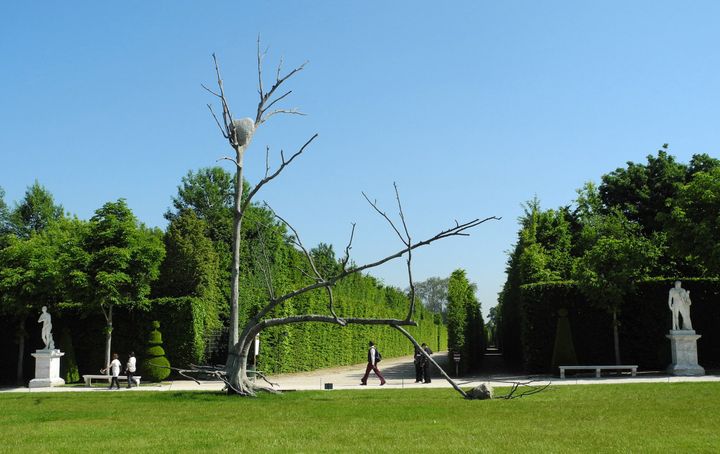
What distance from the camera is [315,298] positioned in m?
34.9

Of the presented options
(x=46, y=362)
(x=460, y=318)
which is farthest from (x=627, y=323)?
(x=46, y=362)

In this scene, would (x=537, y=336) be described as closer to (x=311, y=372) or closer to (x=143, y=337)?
(x=311, y=372)

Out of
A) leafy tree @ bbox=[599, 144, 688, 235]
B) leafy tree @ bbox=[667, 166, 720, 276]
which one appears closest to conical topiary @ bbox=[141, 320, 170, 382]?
leafy tree @ bbox=[667, 166, 720, 276]

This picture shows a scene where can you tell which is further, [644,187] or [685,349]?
[644,187]

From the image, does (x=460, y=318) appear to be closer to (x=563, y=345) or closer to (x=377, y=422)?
(x=563, y=345)

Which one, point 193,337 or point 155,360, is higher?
point 193,337

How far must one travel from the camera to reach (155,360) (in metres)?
27.1

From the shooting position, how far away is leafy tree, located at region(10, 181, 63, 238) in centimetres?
5822

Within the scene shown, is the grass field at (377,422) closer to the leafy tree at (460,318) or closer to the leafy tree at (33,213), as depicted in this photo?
the leafy tree at (460,318)

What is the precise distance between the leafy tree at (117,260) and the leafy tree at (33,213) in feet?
115

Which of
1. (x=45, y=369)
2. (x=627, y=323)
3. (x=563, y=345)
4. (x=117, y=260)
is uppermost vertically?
(x=117, y=260)

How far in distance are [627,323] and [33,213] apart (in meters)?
51.0

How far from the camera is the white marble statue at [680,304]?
24406 mm

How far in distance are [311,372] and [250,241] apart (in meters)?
8.27
